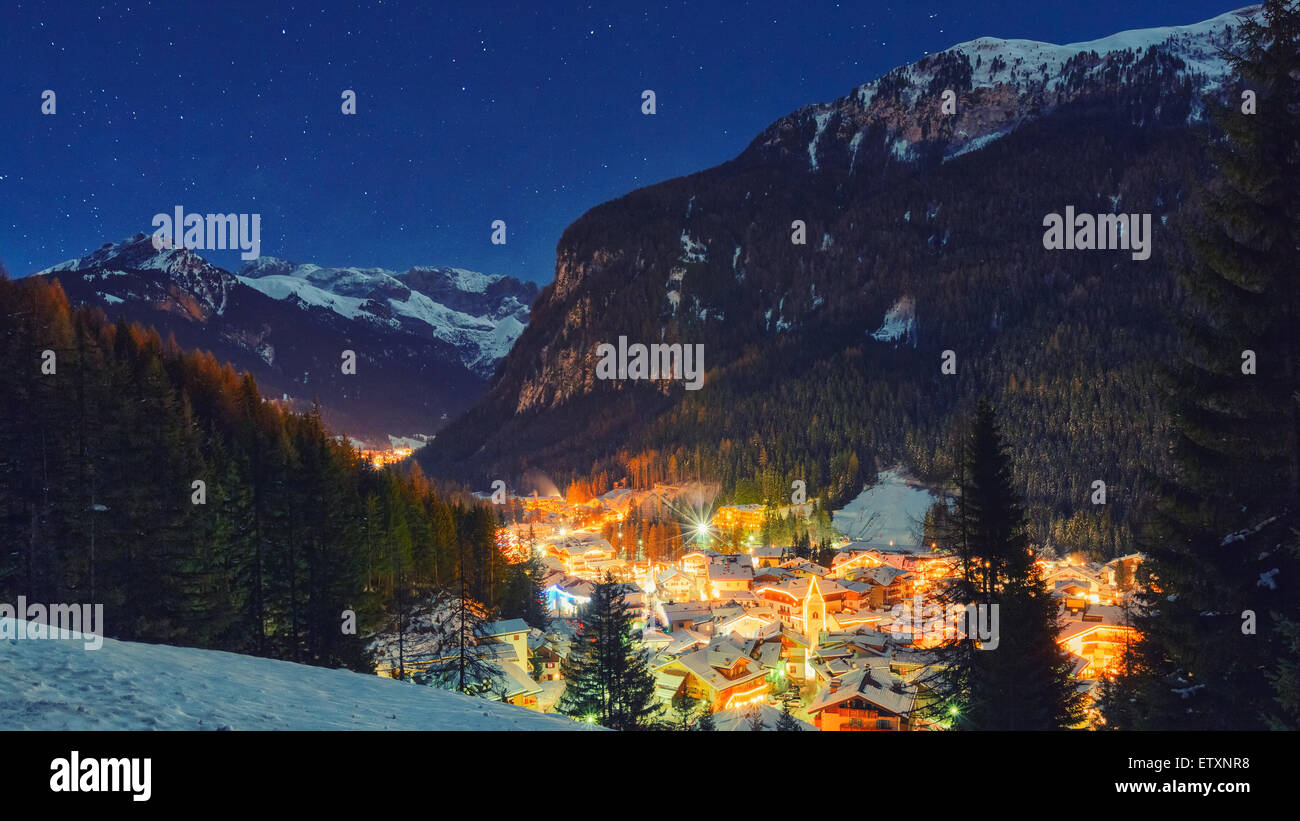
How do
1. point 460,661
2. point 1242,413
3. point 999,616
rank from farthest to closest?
point 460,661 → point 999,616 → point 1242,413

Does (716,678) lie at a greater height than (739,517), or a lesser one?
lesser

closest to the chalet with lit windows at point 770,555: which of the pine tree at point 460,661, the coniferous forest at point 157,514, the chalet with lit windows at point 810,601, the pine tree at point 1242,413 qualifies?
the chalet with lit windows at point 810,601

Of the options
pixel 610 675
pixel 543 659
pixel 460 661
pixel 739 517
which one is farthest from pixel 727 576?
pixel 460 661

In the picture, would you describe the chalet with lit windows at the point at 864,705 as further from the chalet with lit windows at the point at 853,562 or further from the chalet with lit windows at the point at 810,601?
the chalet with lit windows at the point at 853,562

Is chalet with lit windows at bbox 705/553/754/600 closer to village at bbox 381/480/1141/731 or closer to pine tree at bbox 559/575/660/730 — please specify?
village at bbox 381/480/1141/731

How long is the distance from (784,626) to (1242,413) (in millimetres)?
65899

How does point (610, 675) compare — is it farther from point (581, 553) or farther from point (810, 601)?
point (581, 553)

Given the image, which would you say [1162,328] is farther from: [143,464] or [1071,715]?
[143,464]

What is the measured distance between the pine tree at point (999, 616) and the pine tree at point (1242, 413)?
546 cm

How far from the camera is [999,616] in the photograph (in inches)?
711

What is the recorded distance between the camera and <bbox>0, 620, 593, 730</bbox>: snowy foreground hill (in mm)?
8344

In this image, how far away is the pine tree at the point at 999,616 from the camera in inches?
658

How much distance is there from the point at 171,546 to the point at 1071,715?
31.2 meters
